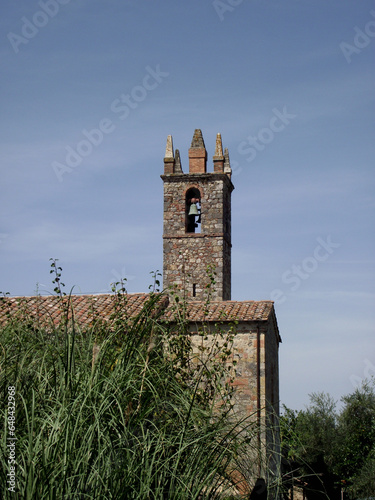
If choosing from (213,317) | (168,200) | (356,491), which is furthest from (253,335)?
(356,491)

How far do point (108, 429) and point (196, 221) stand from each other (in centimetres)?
1952

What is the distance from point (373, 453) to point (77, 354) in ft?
69.4

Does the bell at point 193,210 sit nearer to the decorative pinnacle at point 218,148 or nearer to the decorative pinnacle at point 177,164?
the decorative pinnacle at point 177,164


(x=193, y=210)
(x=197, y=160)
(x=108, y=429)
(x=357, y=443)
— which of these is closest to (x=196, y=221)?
(x=193, y=210)

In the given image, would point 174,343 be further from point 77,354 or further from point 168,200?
point 168,200

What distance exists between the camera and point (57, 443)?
403 cm

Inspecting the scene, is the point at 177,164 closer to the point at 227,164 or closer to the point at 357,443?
the point at 227,164
